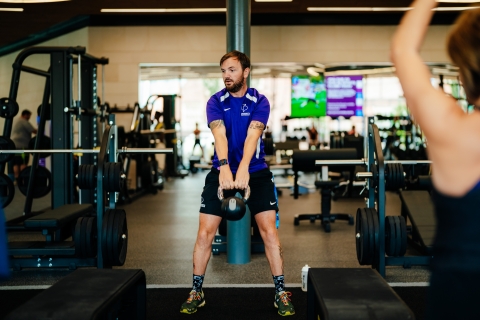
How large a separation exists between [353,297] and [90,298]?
92cm

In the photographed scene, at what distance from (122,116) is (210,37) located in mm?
2138

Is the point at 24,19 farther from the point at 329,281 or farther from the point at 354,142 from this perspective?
the point at 329,281

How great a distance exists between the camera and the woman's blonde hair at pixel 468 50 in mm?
1150

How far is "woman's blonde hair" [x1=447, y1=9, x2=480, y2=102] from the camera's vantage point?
3.77 feet

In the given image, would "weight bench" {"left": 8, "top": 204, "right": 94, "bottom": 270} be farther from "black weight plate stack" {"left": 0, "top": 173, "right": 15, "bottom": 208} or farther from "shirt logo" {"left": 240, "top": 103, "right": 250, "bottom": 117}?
"shirt logo" {"left": 240, "top": 103, "right": 250, "bottom": 117}

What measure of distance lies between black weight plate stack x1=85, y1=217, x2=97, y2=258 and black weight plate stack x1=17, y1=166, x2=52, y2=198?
2.42m

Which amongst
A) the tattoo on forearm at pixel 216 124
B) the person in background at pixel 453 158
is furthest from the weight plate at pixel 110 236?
the person in background at pixel 453 158

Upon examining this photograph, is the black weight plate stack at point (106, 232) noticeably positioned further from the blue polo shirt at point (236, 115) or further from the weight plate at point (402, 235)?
the weight plate at point (402, 235)

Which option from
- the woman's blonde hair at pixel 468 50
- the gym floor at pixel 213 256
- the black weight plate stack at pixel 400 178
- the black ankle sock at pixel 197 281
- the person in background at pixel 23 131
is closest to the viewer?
the woman's blonde hair at pixel 468 50

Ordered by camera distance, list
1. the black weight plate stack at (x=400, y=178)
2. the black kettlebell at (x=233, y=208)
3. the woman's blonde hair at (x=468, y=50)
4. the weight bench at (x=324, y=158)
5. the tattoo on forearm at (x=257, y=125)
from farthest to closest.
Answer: the weight bench at (x=324, y=158) → the black weight plate stack at (x=400, y=178) → the tattoo on forearm at (x=257, y=125) → the black kettlebell at (x=233, y=208) → the woman's blonde hair at (x=468, y=50)

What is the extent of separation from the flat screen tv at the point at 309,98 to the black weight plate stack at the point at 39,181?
545 centimetres

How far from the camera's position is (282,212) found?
24.7 feet

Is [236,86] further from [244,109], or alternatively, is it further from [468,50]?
[468,50]

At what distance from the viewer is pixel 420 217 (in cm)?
462
